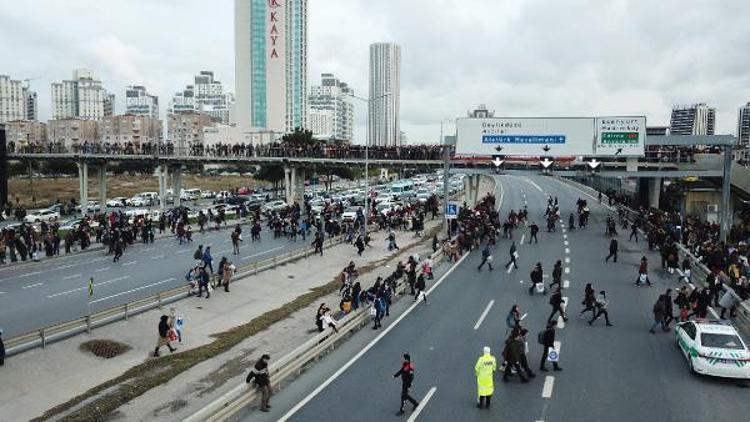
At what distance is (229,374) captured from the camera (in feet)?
59.0

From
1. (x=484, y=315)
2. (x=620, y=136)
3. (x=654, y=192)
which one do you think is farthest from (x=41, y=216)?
(x=654, y=192)

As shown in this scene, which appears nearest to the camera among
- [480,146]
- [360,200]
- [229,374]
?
[229,374]

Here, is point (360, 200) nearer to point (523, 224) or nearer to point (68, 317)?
point (523, 224)

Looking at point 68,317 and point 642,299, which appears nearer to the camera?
point 68,317

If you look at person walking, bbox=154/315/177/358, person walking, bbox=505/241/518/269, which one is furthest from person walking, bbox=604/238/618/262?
person walking, bbox=154/315/177/358

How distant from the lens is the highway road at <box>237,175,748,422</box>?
14266 mm

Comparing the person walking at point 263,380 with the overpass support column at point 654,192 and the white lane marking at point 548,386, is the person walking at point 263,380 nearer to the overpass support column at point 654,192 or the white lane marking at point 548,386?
the white lane marking at point 548,386

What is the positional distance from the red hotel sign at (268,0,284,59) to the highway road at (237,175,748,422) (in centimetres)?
17310

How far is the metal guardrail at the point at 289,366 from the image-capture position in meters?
13.0

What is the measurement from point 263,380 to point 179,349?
26.0 ft

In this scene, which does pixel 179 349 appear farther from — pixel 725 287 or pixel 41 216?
pixel 41 216

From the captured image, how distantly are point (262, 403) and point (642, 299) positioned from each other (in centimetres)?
1730

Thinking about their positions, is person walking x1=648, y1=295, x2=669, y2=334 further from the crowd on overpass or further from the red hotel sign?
the red hotel sign

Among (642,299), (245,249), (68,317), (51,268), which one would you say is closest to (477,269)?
(642,299)
